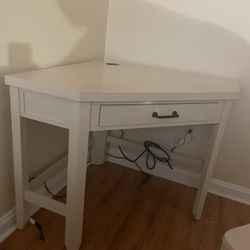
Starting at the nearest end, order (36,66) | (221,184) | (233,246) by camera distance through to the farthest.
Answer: (233,246), (36,66), (221,184)

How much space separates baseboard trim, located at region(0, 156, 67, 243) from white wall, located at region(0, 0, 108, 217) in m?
0.04

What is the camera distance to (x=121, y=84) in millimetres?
1027

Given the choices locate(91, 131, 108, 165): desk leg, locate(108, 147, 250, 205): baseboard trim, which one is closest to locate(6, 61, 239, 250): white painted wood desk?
locate(108, 147, 250, 205): baseboard trim

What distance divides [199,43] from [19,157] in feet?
3.43

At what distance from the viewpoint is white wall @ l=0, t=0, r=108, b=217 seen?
996 millimetres

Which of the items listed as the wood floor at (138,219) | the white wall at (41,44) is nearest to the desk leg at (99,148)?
the wood floor at (138,219)

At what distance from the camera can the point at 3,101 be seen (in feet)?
3.37

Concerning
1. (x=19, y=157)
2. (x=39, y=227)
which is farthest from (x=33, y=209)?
(x=19, y=157)

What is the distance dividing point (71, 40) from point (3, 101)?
0.47m

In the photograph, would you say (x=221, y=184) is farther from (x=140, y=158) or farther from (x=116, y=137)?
(x=116, y=137)

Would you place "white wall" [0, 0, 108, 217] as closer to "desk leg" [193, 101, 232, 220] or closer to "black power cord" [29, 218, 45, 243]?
"black power cord" [29, 218, 45, 243]

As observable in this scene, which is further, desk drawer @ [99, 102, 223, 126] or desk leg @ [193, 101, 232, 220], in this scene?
desk leg @ [193, 101, 232, 220]

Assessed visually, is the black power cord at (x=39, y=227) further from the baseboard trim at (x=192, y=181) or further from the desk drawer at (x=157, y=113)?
the baseboard trim at (x=192, y=181)

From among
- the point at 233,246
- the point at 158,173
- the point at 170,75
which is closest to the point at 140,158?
the point at 158,173
